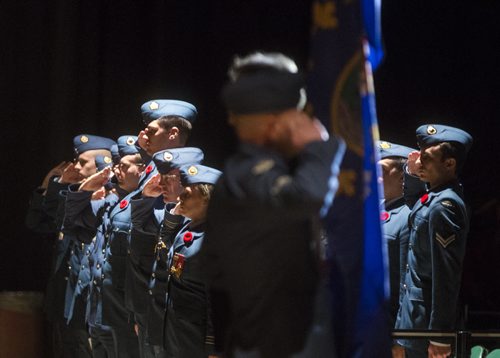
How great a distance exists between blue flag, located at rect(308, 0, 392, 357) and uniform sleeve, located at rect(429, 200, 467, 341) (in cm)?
178

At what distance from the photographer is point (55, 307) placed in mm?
6504

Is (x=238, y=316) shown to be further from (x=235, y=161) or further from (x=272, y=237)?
(x=235, y=161)

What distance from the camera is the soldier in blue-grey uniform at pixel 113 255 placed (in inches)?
207

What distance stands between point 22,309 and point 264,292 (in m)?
5.34

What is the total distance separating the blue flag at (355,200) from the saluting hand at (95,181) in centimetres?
356

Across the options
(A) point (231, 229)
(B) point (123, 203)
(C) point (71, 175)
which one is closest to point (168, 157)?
(B) point (123, 203)

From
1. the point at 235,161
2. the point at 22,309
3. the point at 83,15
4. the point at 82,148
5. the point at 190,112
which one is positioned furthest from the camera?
the point at 22,309

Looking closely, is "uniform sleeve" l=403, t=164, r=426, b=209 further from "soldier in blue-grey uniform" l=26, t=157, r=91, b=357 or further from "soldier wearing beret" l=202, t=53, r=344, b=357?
"soldier wearing beret" l=202, t=53, r=344, b=357

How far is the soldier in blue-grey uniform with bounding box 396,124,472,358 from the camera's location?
4129 mm

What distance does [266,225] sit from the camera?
222cm

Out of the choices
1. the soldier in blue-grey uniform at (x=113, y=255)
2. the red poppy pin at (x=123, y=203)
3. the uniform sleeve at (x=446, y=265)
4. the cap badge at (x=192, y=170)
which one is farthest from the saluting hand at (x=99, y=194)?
the uniform sleeve at (x=446, y=265)

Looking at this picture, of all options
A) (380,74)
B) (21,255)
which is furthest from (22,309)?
(380,74)

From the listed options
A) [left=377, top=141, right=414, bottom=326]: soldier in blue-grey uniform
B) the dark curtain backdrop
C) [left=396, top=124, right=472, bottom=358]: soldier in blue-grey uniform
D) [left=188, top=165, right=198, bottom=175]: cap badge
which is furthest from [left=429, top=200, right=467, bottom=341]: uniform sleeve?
the dark curtain backdrop

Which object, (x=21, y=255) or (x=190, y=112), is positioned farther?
(x=21, y=255)
